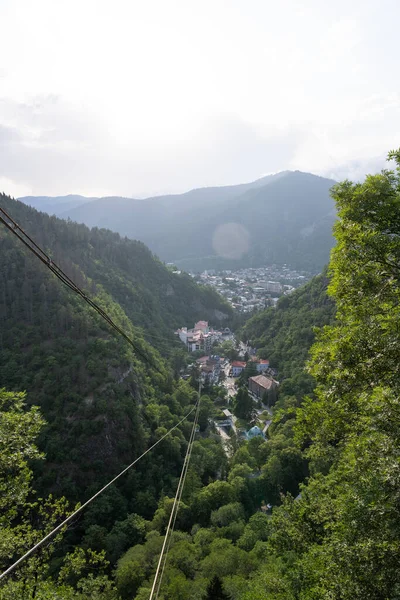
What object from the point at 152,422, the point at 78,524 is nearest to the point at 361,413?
the point at 78,524

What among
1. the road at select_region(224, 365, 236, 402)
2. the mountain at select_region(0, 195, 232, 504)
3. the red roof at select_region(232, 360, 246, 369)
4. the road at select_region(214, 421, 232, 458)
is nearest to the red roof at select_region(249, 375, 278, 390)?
the road at select_region(224, 365, 236, 402)

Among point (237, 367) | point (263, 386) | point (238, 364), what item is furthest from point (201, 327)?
point (263, 386)

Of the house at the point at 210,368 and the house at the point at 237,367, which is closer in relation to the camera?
the house at the point at 210,368

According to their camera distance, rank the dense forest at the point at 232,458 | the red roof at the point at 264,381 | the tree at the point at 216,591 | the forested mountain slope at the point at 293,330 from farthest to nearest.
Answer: the red roof at the point at 264,381
the forested mountain slope at the point at 293,330
the tree at the point at 216,591
the dense forest at the point at 232,458

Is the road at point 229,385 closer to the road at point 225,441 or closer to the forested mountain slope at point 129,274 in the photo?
the road at point 225,441

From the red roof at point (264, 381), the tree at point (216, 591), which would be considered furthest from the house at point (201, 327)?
the tree at point (216, 591)

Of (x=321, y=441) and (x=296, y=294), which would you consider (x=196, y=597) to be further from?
(x=296, y=294)

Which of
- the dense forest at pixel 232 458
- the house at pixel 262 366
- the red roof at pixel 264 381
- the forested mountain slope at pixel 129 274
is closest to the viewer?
the dense forest at pixel 232 458

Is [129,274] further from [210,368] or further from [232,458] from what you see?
[232,458]
